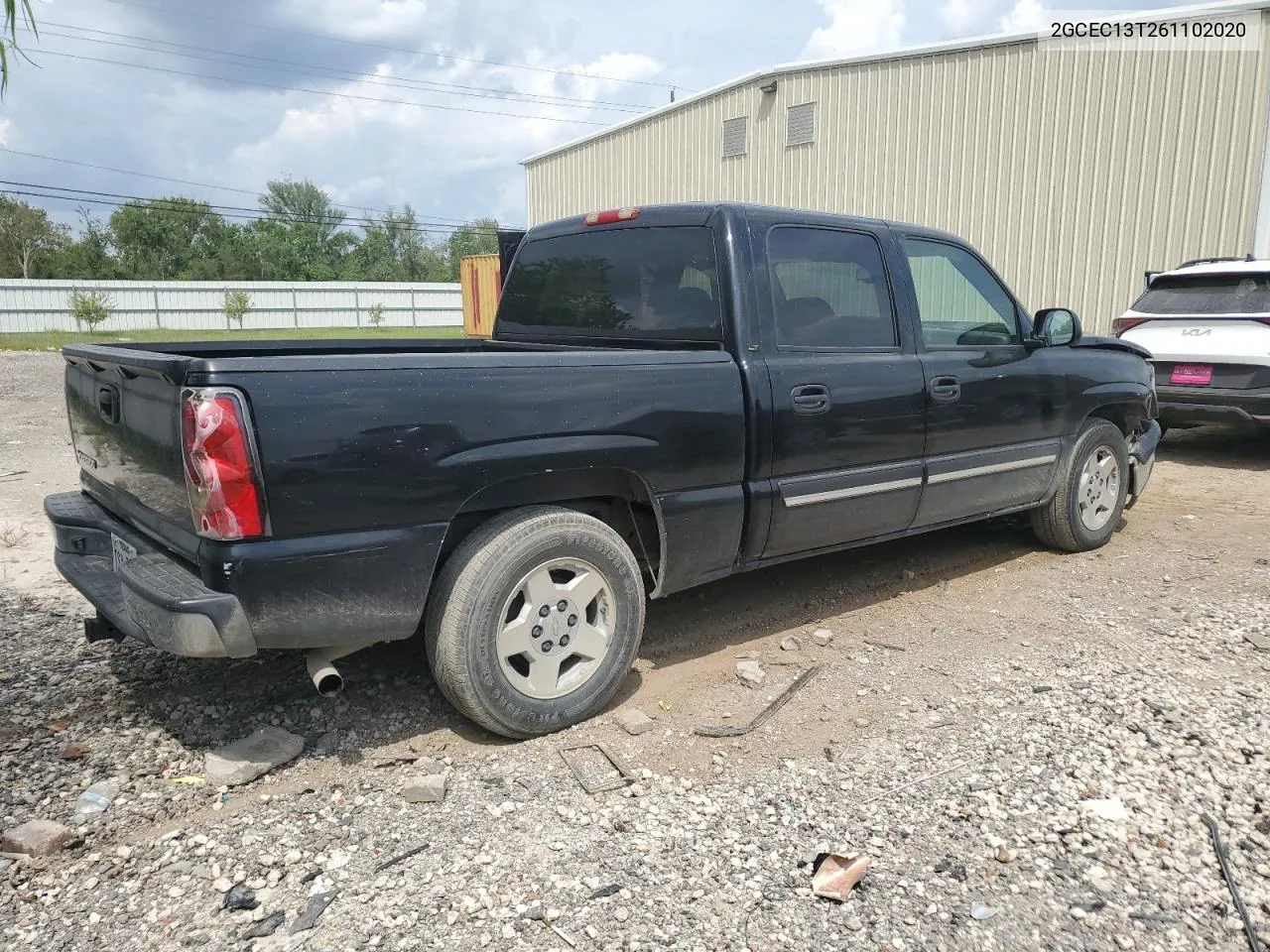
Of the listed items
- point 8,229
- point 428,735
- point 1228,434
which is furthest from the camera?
point 8,229

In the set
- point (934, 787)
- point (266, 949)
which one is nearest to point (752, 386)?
point (934, 787)

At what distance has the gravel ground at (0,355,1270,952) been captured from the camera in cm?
242

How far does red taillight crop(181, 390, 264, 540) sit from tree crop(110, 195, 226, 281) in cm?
6951

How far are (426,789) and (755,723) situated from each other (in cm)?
124

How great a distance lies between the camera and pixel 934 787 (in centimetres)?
303

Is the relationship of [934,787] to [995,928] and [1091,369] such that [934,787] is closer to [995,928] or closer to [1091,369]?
[995,928]

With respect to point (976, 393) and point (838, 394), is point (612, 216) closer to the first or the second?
point (838, 394)

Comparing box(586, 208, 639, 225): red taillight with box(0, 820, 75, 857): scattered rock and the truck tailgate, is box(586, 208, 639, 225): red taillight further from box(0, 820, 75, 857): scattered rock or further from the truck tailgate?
box(0, 820, 75, 857): scattered rock

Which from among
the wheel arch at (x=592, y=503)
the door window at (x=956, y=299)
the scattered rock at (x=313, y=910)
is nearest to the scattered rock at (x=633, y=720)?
the wheel arch at (x=592, y=503)

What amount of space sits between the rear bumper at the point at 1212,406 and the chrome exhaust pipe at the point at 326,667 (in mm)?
8092

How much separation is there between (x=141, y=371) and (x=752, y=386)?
2177 millimetres

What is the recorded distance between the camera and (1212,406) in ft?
27.6

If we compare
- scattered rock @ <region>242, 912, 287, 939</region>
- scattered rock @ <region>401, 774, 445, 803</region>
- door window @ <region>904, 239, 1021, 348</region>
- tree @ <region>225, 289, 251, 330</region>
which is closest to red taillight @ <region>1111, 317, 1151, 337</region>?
door window @ <region>904, 239, 1021, 348</region>

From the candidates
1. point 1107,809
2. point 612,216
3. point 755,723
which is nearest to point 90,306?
point 612,216
